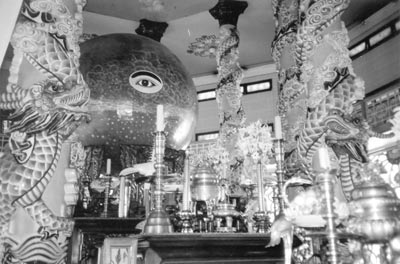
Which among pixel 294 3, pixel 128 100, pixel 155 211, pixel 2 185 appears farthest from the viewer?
pixel 294 3

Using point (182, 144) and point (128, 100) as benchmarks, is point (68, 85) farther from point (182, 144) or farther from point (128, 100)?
point (182, 144)

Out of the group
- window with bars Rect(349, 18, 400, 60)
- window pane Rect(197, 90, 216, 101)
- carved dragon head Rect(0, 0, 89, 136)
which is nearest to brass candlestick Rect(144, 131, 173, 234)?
carved dragon head Rect(0, 0, 89, 136)

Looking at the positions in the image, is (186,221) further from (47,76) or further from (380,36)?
(380,36)

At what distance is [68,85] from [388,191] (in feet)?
7.76

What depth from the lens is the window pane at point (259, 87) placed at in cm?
1079

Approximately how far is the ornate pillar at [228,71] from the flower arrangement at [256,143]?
308 centimetres

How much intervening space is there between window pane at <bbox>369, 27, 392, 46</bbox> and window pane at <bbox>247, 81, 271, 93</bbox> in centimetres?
329

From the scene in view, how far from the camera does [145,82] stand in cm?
544

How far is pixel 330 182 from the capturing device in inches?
57.5

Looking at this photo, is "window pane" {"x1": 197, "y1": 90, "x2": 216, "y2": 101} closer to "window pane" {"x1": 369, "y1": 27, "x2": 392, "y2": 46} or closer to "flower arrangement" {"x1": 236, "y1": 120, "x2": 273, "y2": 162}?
"window pane" {"x1": 369, "y1": 27, "x2": 392, "y2": 46}

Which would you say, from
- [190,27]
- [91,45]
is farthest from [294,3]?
[190,27]

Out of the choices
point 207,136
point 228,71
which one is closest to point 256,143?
point 228,71

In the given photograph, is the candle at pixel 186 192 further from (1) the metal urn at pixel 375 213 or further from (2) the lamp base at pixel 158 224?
(1) the metal urn at pixel 375 213

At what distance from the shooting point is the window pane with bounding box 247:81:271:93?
35.4ft
